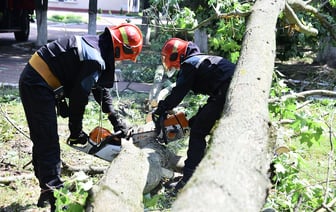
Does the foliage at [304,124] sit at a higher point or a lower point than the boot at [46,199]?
higher

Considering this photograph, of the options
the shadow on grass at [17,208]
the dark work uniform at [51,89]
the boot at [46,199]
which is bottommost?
the shadow on grass at [17,208]

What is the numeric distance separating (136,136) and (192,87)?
75cm

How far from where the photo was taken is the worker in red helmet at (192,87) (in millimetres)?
4426

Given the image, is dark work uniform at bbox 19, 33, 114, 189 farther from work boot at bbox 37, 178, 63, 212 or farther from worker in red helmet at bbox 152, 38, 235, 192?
worker in red helmet at bbox 152, 38, 235, 192

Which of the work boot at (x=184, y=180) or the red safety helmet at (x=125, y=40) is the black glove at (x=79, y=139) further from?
the work boot at (x=184, y=180)

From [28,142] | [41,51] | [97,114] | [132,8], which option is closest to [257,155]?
[41,51]

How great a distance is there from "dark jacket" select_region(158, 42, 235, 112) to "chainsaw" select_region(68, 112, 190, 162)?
0.70ft

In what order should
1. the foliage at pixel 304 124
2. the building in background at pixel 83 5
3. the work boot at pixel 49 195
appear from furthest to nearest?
the building in background at pixel 83 5 < the work boot at pixel 49 195 < the foliage at pixel 304 124

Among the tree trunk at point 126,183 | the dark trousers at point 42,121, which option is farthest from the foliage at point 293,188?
the dark trousers at point 42,121

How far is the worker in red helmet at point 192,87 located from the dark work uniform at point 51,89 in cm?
84

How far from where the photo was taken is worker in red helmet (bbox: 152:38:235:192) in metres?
4.43

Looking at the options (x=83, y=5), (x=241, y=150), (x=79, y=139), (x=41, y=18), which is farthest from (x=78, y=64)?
(x=83, y=5)

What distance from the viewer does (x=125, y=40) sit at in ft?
12.6

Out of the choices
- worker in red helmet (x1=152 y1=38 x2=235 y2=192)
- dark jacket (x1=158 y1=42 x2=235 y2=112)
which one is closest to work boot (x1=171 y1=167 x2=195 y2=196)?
worker in red helmet (x1=152 y1=38 x2=235 y2=192)
